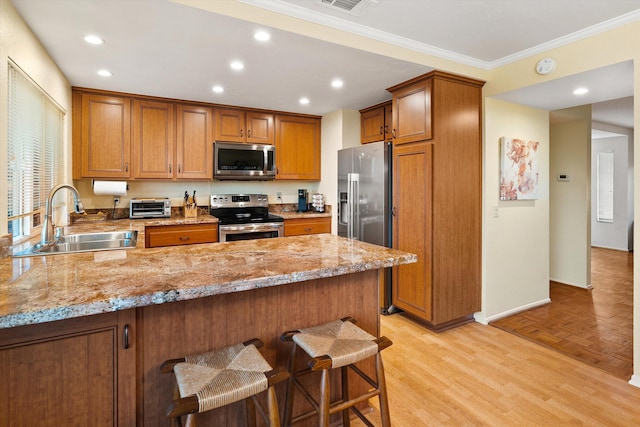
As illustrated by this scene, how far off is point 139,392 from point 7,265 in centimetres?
93

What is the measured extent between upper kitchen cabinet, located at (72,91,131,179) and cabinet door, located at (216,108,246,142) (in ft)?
3.18

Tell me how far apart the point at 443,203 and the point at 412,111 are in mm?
925

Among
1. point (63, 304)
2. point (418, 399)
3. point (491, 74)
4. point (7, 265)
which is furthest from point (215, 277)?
point (491, 74)

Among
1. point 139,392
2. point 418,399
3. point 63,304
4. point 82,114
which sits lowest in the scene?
point 418,399

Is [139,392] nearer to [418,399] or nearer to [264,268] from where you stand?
[264,268]

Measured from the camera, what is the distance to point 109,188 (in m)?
3.56

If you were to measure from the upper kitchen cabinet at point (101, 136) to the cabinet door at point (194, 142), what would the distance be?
522 millimetres

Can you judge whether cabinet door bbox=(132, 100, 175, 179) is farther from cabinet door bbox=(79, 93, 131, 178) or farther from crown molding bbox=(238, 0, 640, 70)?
crown molding bbox=(238, 0, 640, 70)

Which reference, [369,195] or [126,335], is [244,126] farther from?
[126,335]

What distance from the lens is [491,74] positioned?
126 inches

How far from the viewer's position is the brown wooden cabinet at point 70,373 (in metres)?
1.07

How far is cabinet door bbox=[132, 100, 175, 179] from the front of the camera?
146 inches

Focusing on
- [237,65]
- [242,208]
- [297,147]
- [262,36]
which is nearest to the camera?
[262,36]

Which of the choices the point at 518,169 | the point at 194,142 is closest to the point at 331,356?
the point at 518,169
